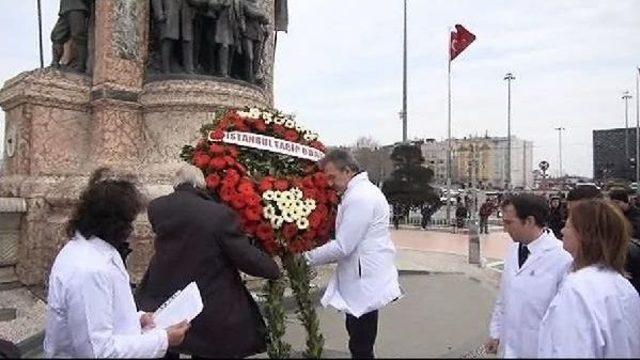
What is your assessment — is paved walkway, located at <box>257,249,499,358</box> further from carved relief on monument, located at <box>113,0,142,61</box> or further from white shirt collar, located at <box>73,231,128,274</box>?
carved relief on monument, located at <box>113,0,142,61</box>

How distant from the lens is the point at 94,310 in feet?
9.00

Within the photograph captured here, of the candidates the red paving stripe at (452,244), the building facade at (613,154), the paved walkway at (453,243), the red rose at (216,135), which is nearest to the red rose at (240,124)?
the red rose at (216,135)

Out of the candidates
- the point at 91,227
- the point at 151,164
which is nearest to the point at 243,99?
the point at 151,164

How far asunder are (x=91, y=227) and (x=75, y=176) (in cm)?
568

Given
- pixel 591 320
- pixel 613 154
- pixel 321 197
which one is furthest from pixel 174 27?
pixel 613 154

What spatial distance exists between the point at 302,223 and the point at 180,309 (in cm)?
110

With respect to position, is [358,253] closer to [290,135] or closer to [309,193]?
[309,193]

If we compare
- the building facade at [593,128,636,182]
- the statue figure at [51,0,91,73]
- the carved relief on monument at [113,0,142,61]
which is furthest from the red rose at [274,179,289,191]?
the building facade at [593,128,636,182]

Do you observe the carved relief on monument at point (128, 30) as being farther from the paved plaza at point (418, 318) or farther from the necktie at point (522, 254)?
the necktie at point (522, 254)

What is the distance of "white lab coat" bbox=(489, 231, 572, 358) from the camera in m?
3.62

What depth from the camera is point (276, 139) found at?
447 cm

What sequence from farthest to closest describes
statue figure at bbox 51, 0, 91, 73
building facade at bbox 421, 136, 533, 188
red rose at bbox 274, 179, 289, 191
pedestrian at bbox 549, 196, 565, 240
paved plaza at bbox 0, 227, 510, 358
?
building facade at bbox 421, 136, 533, 188 < pedestrian at bbox 549, 196, 565, 240 < statue figure at bbox 51, 0, 91, 73 < paved plaza at bbox 0, 227, 510, 358 < red rose at bbox 274, 179, 289, 191

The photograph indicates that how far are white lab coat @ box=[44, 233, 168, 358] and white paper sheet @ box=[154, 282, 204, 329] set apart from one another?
234mm

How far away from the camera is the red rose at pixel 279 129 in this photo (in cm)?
453
